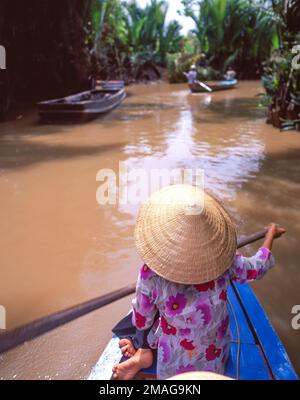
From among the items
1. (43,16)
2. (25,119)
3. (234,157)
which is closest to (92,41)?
(43,16)

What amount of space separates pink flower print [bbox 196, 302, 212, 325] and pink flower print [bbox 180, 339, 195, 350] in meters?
0.11

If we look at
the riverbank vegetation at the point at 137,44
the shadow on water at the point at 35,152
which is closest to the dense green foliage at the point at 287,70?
the riverbank vegetation at the point at 137,44

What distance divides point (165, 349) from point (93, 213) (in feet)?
10.8

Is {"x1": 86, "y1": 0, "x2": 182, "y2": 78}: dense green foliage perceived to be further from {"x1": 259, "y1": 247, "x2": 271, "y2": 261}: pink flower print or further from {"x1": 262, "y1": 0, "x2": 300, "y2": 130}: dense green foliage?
{"x1": 259, "y1": 247, "x2": 271, "y2": 261}: pink flower print

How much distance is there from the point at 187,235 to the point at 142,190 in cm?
410

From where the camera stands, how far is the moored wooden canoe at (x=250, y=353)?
73.0 inches

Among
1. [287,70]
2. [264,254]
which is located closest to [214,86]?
[287,70]

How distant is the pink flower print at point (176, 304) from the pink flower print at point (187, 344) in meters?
0.14

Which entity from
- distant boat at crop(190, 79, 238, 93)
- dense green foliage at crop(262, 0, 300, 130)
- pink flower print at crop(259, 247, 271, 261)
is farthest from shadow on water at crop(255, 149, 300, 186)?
distant boat at crop(190, 79, 238, 93)

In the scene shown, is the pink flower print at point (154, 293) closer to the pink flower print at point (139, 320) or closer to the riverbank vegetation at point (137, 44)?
the pink flower print at point (139, 320)

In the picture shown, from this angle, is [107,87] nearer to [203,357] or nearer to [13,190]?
[13,190]

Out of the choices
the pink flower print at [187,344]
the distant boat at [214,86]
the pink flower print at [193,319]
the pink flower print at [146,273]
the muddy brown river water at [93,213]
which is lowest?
the muddy brown river water at [93,213]

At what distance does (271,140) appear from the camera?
28.0 feet

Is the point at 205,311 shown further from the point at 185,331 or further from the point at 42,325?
the point at 42,325
